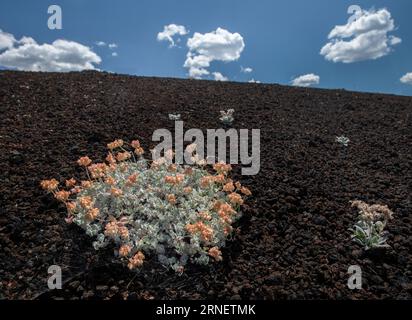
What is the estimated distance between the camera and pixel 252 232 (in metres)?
5.68

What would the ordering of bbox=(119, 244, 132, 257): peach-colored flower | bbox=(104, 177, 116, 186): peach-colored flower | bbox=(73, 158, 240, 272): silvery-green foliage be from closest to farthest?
bbox=(119, 244, 132, 257): peach-colored flower, bbox=(73, 158, 240, 272): silvery-green foliage, bbox=(104, 177, 116, 186): peach-colored flower

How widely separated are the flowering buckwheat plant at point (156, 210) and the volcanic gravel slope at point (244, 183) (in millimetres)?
201

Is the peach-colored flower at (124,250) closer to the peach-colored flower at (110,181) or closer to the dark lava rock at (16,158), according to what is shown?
the peach-colored flower at (110,181)

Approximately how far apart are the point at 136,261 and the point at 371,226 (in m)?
3.38

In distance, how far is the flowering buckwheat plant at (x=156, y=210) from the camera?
5121 millimetres

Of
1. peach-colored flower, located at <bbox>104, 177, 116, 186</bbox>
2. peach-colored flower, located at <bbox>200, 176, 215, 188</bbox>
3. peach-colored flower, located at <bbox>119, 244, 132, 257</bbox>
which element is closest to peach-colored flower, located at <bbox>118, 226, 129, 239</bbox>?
peach-colored flower, located at <bbox>119, 244, 132, 257</bbox>

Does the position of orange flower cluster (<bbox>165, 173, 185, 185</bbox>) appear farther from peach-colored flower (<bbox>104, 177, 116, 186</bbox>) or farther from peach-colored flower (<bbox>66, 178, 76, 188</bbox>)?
peach-colored flower (<bbox>66, 178, 76, 188</bbox>)

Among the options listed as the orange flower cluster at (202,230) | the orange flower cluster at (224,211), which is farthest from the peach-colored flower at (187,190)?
the orange flower cluster at (202,230)

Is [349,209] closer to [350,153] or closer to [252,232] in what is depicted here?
[252,232]

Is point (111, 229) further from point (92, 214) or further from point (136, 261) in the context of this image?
point (136, 261)

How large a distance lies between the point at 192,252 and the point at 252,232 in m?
1.03

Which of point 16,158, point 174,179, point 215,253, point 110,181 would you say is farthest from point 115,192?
point 16,158

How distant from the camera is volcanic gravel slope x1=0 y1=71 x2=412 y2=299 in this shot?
4746 millimetres

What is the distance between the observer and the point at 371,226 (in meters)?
5.65
